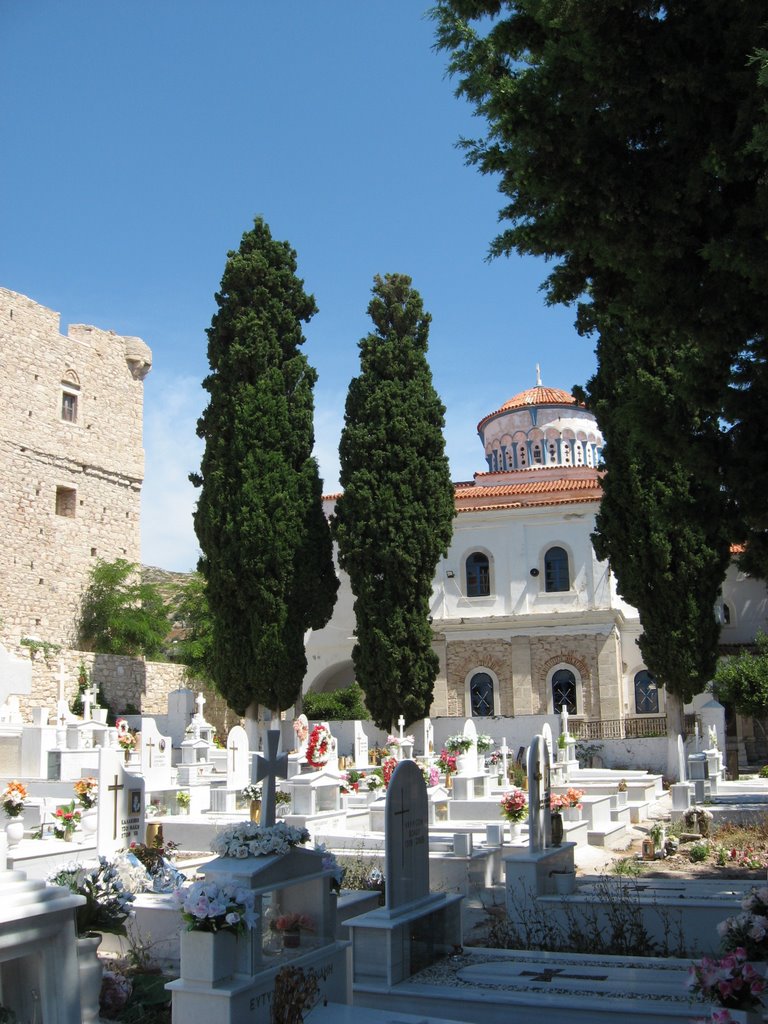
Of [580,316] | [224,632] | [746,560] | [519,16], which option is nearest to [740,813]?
[746,560]

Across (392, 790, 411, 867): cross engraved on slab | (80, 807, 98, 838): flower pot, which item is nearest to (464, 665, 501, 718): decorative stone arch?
(80, 807, 98, 838): flower pot

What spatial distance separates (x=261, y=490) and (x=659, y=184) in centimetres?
2018

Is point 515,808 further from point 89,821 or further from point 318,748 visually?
point 318,748

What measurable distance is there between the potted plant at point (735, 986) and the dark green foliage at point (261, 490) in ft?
66.1

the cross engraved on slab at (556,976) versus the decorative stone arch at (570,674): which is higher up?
the decorative stone arch at (570,674)

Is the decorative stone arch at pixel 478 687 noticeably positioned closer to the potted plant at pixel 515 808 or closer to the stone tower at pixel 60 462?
the stone tower at pixel 60 462

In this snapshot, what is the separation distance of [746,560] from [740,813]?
8684 millimetres

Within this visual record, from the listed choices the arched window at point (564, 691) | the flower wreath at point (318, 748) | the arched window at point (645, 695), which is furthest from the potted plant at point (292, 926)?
the arched window at point (645, 695)

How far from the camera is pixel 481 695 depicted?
1186 inches

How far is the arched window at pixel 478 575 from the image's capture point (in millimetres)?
31297

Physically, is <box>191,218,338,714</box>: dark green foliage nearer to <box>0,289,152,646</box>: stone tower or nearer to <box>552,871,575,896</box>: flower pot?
<box>0,289,152,646</box>: stone tower

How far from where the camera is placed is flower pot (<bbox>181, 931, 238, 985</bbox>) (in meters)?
5.38

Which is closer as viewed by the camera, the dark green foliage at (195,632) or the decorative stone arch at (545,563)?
the decorative stone arch at (545,563)

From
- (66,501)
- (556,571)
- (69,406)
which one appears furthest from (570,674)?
(69,406)
